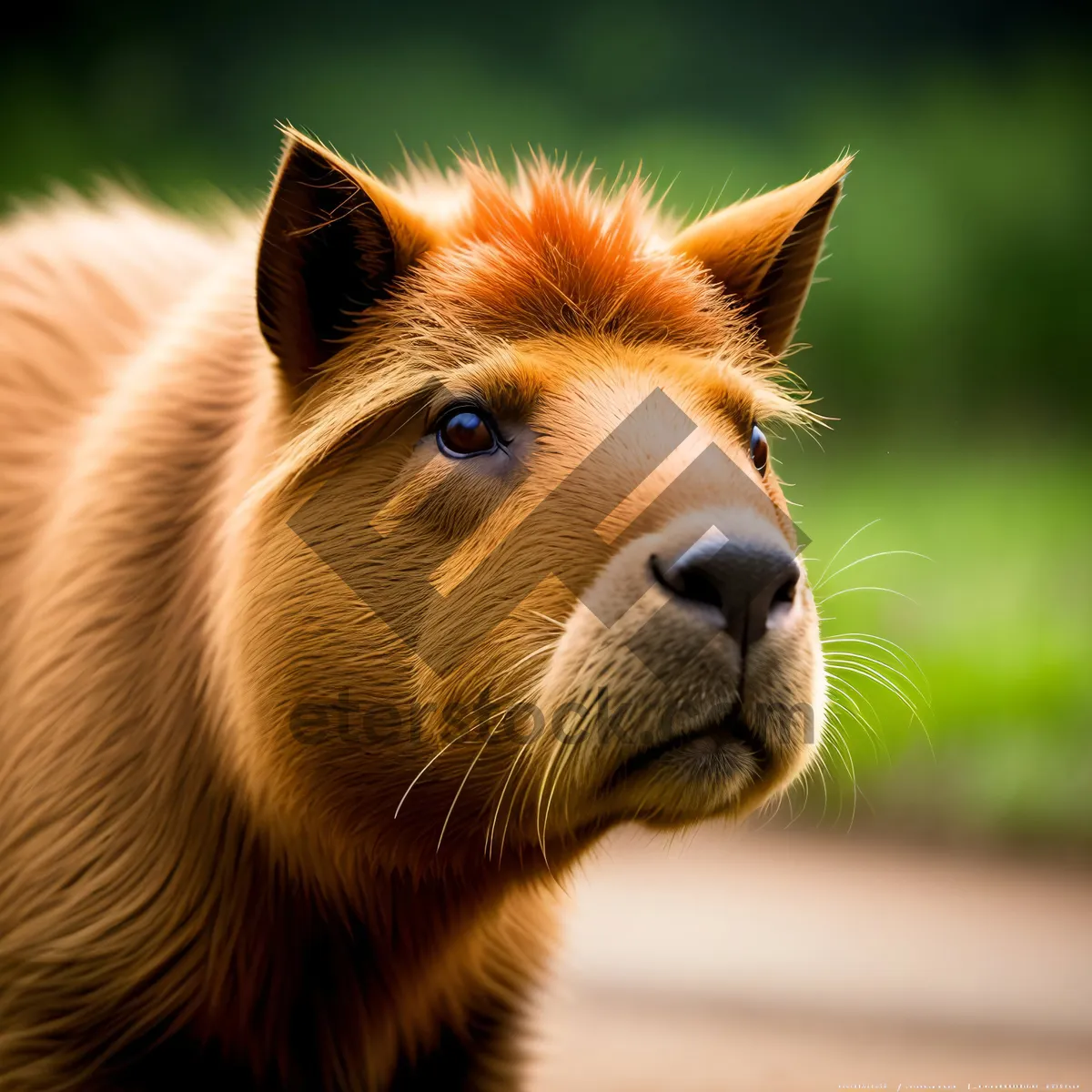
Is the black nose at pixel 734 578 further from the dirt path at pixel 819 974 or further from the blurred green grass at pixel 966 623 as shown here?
the blurred green grass at pixel 966 623

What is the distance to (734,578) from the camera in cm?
190

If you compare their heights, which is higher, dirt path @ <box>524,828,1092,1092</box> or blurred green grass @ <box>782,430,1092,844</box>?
blurred green grass @ <box>782,430,1092,844</box>

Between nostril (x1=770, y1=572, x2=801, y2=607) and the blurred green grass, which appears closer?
nostril (x1=770, y1=572, x2=801, y2=607)

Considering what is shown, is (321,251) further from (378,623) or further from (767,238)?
(767,238)

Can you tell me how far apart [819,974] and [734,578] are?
108 inches

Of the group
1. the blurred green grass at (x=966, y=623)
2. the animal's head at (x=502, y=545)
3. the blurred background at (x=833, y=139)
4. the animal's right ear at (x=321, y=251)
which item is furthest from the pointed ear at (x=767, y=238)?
the blurred background at (x=833, y=139)

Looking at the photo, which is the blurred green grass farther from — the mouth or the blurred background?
the mouth

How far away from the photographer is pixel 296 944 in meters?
2.35

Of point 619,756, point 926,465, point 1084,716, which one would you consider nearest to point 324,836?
point 619,756

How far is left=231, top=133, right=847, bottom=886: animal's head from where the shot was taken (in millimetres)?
1967

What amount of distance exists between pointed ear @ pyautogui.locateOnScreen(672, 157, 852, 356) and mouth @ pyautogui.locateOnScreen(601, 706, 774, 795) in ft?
3.20

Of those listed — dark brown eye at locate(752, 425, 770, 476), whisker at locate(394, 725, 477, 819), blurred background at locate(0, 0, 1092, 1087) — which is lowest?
whisker at locate(394, 725, 477, 819)

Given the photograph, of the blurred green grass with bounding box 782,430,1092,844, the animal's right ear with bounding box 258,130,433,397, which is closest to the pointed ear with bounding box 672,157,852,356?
the animal's right ear with bounding box 258,130,433,397

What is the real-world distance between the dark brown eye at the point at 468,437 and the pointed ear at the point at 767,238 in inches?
23.7
